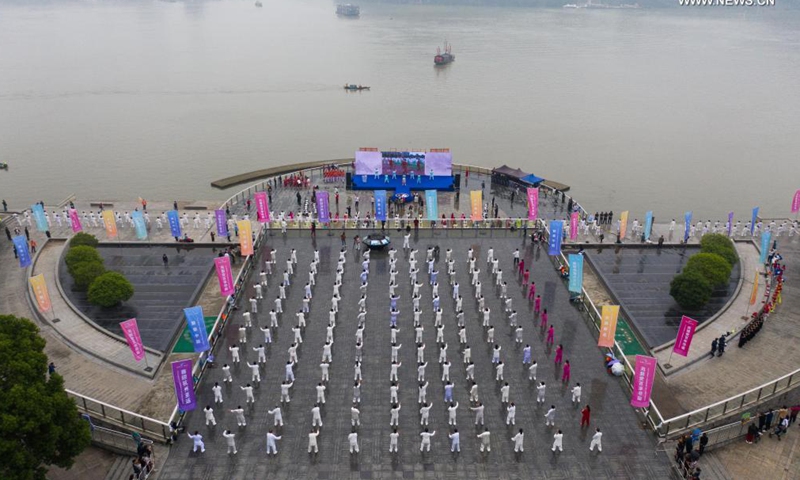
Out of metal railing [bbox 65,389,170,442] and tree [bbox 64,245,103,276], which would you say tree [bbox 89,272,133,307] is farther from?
metal railing [bbox 65,389,170,442]

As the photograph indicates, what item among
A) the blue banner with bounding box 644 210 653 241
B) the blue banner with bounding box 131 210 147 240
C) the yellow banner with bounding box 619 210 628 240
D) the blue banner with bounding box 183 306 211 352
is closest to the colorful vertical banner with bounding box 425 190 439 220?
the yellow banner with bounding box 619 210 628 240

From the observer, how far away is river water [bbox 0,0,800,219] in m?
53.8

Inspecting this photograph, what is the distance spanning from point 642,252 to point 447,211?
1382 cm

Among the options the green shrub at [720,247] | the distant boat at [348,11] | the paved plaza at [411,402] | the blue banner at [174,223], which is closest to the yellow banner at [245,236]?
the paved plaza at [411,402]

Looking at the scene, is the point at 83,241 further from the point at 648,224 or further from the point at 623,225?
the point at 648,224

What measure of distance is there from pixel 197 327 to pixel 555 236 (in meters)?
18.1

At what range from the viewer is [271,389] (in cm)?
2128

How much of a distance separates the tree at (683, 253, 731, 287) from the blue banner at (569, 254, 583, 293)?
5778 millimetres

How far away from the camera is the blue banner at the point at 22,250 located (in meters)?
29.4

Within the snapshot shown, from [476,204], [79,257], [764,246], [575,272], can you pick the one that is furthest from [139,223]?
[764,246]

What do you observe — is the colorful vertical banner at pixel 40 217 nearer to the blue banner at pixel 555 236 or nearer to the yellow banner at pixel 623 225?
the blue banner at pixel 555 236

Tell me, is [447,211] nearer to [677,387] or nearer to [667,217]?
[667,217]

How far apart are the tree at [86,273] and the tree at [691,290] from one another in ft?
91.9

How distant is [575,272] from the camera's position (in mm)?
26781
